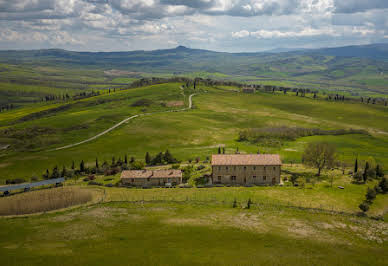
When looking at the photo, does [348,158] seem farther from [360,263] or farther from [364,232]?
[360,263]

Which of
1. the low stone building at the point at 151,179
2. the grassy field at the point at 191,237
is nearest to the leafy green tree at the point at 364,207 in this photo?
the grassy field at the point at 191,237

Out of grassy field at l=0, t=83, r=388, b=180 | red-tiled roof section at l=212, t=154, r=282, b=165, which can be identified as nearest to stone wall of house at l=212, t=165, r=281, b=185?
red-tiled roof section at l=212, t=154, r=282, b=165

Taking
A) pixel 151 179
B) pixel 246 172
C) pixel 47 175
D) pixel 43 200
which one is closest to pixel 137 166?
pixel 151 179

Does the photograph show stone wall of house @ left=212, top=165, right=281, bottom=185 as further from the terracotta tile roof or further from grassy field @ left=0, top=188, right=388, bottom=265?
grassy field @ left=0, top=188, right=388, bottom=265

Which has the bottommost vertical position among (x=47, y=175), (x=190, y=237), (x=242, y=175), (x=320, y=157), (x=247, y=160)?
(x=47, y=175)

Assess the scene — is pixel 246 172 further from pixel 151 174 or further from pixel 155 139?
pixel 155 139

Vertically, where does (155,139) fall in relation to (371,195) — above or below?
below

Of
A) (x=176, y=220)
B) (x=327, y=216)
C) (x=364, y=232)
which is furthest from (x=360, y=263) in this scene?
(x=176, y=220)

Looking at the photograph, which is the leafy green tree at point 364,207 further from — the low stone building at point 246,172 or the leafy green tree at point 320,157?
the leafy green tree at point 320,157
